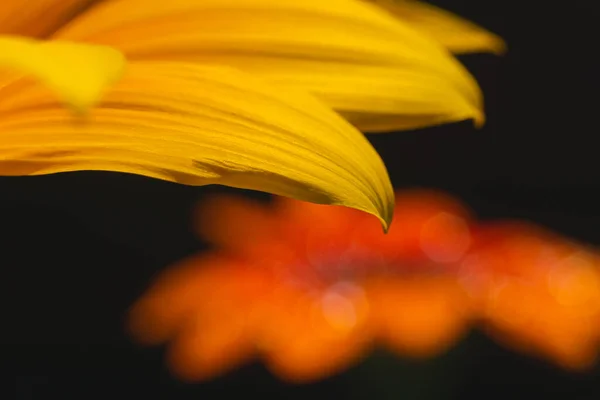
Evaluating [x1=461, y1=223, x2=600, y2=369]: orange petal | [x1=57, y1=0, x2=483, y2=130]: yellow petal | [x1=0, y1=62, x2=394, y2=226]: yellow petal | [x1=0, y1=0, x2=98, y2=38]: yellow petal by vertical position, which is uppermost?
[x1=0, y1=0, x2=98, y2=38]: yellow petal

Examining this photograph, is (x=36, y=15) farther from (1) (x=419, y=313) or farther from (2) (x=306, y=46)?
(1) (x=419, y=313)

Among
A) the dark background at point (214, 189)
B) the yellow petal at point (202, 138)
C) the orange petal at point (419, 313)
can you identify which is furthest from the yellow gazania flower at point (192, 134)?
the dark background at point (214, 189)

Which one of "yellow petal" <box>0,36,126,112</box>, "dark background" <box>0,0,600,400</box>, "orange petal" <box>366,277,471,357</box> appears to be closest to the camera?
"yellow petal" <box>0,36,126,112</box>

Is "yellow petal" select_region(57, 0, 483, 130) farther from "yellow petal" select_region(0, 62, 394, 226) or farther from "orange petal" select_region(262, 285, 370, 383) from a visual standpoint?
"orange petal" select_region(262, 285, 370, 383)

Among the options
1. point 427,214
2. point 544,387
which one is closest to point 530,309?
point 427,214

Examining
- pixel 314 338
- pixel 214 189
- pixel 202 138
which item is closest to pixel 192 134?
pixel 202 138

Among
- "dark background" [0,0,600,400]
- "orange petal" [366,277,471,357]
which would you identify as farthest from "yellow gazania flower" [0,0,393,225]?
"dark background" [0,0,600,400]

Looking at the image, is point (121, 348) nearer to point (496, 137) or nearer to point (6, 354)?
point (6, 354)

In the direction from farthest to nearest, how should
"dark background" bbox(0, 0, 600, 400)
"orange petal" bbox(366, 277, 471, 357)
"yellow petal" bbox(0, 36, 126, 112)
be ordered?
"dark background" bbox(0, 0, 600, 400), "orange petal" bbox(366, 277, 471, 357), "yellow petal" bbox(0, 36, 126, 112)
